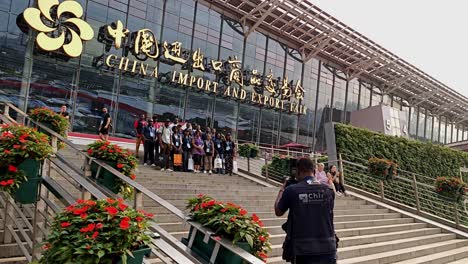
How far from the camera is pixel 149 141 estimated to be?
1070 centimetres

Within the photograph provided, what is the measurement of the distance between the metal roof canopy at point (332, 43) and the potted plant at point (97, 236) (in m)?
21.2

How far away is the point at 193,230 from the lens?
138 inches

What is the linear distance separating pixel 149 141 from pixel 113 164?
545cm

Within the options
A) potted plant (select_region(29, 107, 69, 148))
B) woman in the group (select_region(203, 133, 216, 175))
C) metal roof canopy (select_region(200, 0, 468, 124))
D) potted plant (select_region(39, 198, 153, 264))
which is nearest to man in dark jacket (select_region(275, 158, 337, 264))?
potted plant (select_region(39, 198, 153, 264))

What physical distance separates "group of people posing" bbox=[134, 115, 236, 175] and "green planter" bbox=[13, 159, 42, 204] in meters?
6.25

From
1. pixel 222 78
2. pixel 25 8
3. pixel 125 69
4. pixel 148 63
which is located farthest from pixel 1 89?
pixel 222 78

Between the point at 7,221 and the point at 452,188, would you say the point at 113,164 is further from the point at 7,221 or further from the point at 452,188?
the point at 452,188

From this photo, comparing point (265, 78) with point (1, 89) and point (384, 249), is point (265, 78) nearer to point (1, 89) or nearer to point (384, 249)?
point (1, 89)

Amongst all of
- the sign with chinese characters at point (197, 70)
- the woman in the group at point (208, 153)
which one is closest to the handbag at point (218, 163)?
the woman in the group at point (208, 153)

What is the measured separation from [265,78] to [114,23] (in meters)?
10.6

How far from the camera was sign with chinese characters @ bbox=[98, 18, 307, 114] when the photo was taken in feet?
57.1

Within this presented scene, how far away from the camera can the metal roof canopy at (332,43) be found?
22.9m

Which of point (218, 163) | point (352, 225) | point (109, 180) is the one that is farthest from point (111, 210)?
point (218, 163)

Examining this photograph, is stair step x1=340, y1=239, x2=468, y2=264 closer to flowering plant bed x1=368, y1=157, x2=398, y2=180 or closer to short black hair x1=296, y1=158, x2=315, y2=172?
flowering plant bed x1=368, y1=157, x2=398, y2=180
